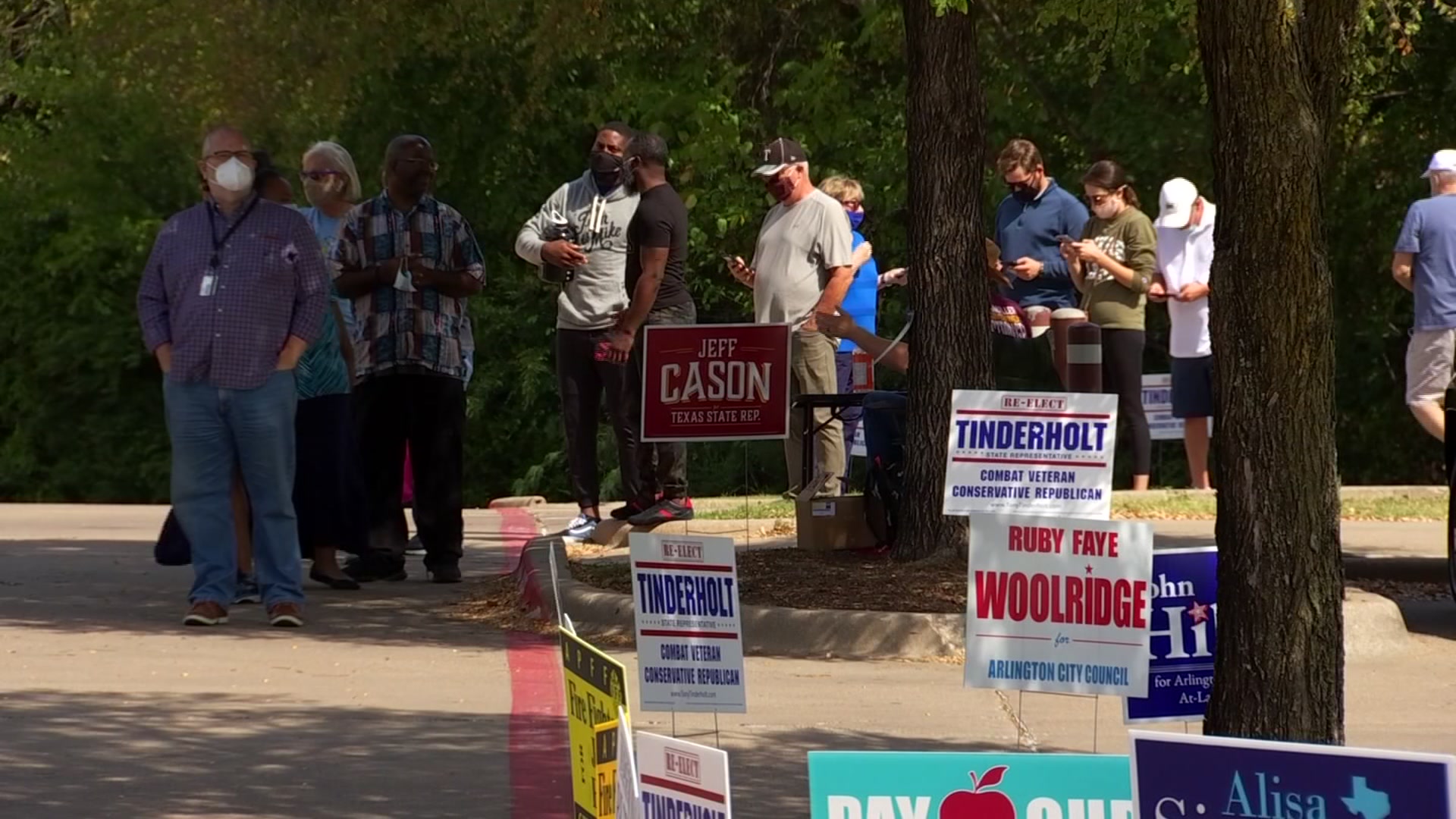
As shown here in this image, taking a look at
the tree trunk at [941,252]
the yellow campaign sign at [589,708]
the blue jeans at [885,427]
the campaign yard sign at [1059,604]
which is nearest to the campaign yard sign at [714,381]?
the blue jeans at [885,427]

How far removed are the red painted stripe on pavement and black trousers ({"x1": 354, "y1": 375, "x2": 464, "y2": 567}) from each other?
3.37 feet

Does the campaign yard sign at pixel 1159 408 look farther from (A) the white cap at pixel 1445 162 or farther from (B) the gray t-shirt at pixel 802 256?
(B) the gray t-shirt at pixel 802 256

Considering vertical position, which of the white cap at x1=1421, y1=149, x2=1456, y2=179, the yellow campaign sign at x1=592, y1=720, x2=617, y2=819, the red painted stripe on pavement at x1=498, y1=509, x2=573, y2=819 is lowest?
the red painted stripe on pavement at x1=498, y1=509, x2=573, y2=819

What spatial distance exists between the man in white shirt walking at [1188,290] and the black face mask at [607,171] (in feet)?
12.2

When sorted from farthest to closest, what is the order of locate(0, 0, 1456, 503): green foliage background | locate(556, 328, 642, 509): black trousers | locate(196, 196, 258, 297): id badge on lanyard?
locate(0, 0, 1456, 503): green foliage background → locate(556, 328, 642, 509): black trousers → locate(196, 196, 258, 297): id badge on lanyard

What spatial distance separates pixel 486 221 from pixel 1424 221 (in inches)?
524

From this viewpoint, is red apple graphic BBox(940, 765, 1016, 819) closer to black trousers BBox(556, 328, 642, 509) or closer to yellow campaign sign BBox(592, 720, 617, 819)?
yellow campaign sign BBox(592, 720, 617, 819)

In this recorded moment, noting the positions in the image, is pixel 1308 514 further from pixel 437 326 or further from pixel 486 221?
pixel 486 221

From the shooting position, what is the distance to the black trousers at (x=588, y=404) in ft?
41.0

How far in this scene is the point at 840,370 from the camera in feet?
48.1

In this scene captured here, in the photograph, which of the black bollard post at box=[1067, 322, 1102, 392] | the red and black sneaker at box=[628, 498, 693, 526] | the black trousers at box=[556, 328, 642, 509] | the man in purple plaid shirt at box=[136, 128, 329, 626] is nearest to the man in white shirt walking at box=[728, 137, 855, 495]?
the red and black sneaker at box=[628, 498, 693, 526]

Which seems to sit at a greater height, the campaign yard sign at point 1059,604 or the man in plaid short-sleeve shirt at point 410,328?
the man in plaid short-sleeve shirt at point 410,328

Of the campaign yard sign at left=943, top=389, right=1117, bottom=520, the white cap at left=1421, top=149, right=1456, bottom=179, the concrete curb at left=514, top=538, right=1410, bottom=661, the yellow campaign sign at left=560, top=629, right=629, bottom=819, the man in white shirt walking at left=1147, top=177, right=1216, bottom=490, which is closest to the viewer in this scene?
the yellow campaign sign at left=560, top=629, right=629, bottom=819

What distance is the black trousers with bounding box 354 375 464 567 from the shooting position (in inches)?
465
